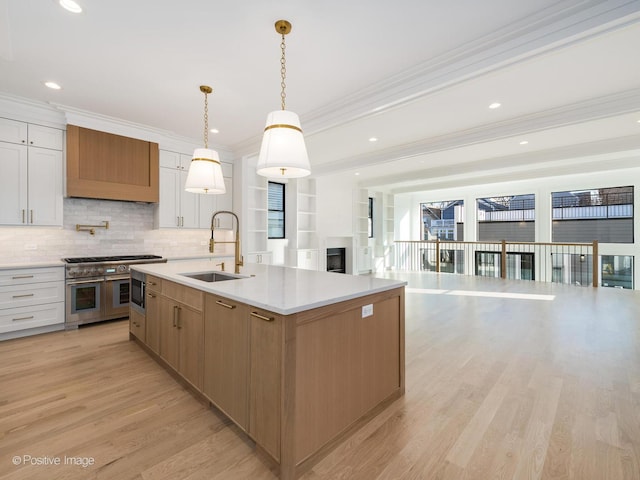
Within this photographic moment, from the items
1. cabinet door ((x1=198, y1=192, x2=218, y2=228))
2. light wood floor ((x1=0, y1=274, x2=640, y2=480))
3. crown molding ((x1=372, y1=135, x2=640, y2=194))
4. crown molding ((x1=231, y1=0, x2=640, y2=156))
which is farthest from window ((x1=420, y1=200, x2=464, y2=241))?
cabinet door ((x1=198, y1=192, x2=218, y2=228))

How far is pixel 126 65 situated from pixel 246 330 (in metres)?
2.98

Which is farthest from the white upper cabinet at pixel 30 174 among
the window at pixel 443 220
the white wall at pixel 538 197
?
the window at pixel 443 220

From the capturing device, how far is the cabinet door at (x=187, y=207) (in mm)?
5043

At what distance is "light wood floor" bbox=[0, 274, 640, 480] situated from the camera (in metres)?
1.59

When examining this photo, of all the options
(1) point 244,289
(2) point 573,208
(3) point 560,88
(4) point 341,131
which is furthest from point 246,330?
(2) point 573,208

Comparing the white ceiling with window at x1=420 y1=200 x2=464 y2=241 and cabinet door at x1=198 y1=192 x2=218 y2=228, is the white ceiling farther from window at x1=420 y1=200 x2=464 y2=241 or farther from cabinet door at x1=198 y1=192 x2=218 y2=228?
window at x1=420 y1=200 x2=464 y2=241

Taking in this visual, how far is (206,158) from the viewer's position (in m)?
2.86

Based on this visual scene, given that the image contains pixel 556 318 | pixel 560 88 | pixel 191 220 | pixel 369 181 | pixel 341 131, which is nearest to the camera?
pixel 560 88

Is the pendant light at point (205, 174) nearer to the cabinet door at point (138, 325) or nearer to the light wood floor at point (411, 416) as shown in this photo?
the cabinet door at point (138, 325)

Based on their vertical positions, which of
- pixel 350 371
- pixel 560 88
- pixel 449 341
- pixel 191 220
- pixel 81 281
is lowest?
pixel 449 341

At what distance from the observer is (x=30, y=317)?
3.60 meters

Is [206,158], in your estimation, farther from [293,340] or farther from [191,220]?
[191,220]

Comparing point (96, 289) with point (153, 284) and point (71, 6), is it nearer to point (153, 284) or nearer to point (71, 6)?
point (153, 284)

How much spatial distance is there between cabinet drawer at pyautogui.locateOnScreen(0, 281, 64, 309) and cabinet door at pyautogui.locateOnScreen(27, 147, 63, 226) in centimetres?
82
